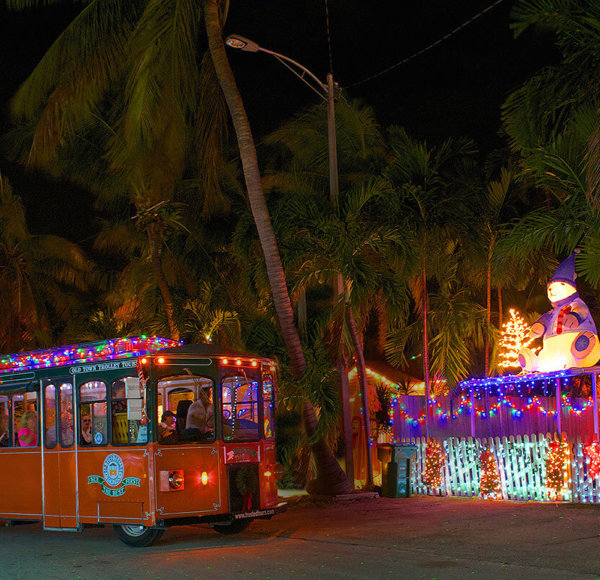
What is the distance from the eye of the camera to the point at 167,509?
1128 centimetres

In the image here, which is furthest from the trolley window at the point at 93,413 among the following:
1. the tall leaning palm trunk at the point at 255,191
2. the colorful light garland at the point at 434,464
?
the colorful light garland at the point at 434,464

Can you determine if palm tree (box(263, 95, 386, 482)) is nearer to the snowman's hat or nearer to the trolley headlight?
the snowman's hat

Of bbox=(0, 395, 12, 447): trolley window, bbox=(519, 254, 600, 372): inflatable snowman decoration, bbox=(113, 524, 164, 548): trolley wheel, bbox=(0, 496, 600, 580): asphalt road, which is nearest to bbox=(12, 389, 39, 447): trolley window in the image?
bbox=(0, 395, 12, 447): trolley window

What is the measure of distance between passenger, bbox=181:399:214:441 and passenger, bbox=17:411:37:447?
9.28 ft

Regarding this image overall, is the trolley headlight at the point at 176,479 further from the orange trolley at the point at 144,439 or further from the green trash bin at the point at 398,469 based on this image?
the green trash bin at the point at 398,469

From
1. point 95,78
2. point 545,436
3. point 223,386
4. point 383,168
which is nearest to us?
point 223,386

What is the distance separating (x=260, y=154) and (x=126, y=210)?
4502 mm

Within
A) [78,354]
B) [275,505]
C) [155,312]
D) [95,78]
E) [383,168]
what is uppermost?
[95,78]

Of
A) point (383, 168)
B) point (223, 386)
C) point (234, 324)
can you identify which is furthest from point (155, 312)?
point (223, 386)

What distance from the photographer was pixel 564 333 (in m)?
15.9

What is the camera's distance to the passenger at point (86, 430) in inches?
479

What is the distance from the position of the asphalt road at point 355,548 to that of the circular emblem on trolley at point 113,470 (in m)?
0.92

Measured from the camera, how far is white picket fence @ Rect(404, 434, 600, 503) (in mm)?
13594

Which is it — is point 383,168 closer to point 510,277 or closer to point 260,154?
point 510,277
